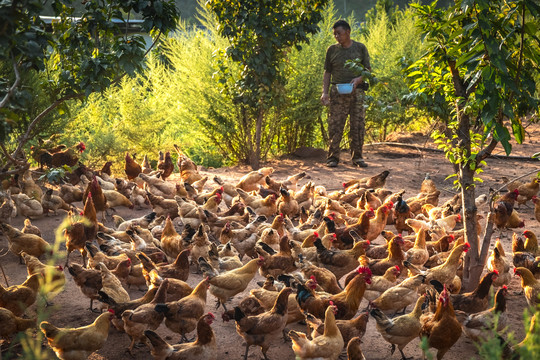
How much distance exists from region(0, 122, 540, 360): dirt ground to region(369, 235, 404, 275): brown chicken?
82cm

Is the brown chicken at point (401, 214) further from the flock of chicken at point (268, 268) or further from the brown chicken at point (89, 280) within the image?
the brown chicken at point (89, 280)

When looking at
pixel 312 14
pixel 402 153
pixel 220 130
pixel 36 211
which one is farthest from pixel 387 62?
pixel 36 211

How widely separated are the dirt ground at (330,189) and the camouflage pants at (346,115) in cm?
68

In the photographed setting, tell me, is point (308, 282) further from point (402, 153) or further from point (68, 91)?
point (402, 153)

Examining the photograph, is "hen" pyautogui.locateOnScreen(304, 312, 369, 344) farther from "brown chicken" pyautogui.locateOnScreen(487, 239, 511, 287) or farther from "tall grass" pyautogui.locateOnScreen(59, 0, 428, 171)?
"tall grass" pyautogui.locateOnScreen(59, 0, 428, 171)

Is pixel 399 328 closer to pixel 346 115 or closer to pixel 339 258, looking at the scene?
pixel 339 258

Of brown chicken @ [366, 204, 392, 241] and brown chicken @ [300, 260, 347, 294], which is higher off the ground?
brown chicken @ [366, 204, 392, 241]

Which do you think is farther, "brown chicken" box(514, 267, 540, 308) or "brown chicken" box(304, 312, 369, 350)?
"brown chicken" box(514, 267, 540, 308)

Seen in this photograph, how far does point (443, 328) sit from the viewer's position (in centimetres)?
500

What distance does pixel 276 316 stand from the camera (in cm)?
532

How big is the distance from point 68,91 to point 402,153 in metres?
10.5

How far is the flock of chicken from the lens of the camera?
5121 mm

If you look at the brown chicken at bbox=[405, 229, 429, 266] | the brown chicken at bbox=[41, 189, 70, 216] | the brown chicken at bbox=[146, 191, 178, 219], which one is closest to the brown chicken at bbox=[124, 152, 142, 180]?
the brown chicken at bbox=[41, 189, 70, 216]

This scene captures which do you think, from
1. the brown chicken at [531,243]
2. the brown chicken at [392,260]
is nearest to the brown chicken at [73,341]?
the brown chicken at [392,260]
